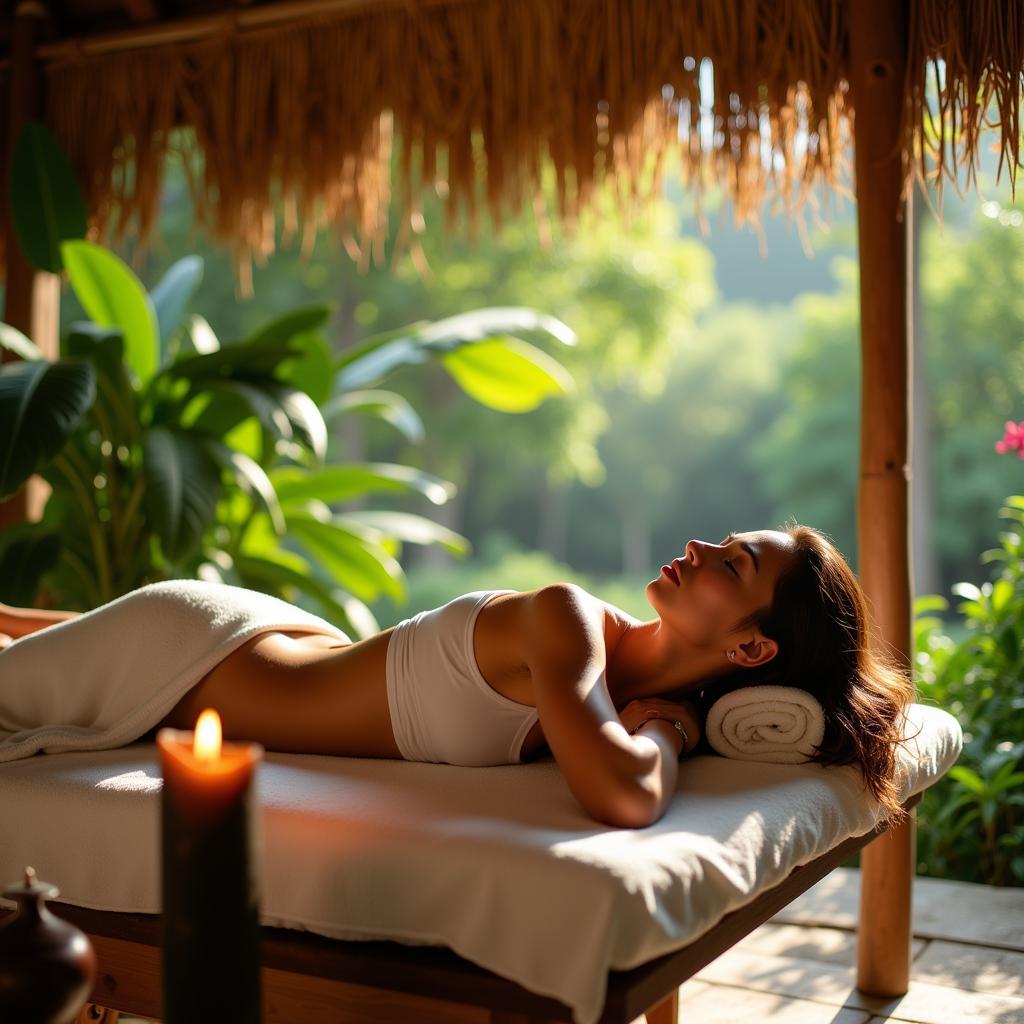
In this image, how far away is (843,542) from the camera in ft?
52.0

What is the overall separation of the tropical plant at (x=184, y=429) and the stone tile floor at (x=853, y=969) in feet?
3.91

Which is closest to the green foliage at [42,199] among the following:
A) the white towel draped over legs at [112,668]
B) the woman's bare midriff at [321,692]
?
the white towel draped over legs at [112,668]

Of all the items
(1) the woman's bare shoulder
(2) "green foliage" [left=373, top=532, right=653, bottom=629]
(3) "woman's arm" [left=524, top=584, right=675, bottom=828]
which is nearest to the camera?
(3) "woman's arm" [left=524, top=584, right=675, bottom=828]

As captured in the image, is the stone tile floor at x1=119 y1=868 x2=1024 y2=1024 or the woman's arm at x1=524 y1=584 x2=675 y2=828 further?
the stone tile floor at x1=119 y1=868 x2=1024 y2=1024

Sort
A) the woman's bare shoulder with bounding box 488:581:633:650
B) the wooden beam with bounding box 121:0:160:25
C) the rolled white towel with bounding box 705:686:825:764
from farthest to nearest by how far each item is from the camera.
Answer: the wooden beam with bounding box 121:0:160:25, the rolled white towel with bounding box 705:686:825:764, the woman's bare shoulder with bounding box 488:581:633:650

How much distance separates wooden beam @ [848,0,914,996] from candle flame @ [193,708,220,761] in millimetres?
1567

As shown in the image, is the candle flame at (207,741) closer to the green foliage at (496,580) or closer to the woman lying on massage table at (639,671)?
the woman lying on massage table at (639,671)

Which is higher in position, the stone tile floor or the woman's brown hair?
the woman's brown hair

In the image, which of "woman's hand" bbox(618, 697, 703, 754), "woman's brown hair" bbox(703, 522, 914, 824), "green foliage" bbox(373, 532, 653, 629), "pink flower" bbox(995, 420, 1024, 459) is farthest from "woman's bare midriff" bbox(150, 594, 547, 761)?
"green foliage" bbox(373, 532, 653, 629)

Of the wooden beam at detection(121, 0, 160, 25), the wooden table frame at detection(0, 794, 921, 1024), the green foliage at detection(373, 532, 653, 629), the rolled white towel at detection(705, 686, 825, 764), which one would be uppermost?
the wooden beam at detection(121, 0, 160, 25)

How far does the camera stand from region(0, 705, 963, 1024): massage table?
1.14m

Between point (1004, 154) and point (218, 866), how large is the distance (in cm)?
204

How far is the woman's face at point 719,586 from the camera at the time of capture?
1690mm

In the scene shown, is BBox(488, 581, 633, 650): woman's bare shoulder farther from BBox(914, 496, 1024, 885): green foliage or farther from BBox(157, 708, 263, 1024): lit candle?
BBox(914, 496, 1024, 885): green foliage
